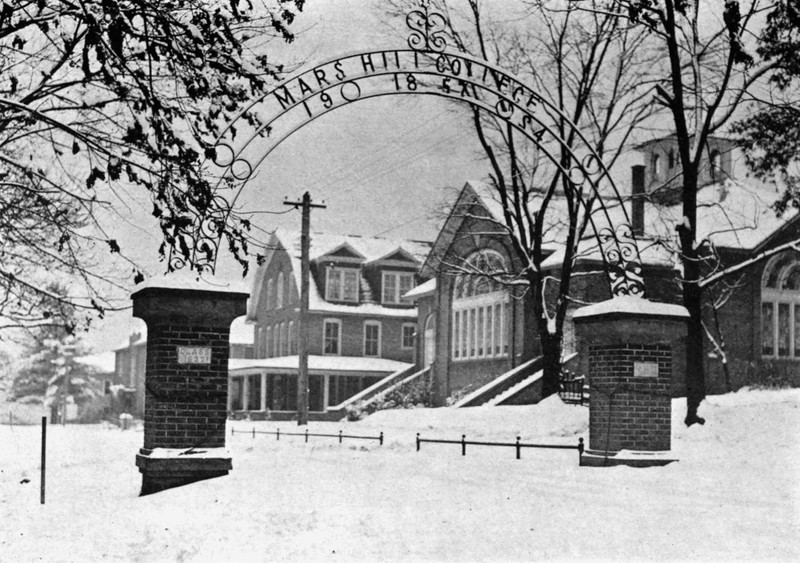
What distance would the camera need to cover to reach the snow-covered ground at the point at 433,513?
27.9 feet

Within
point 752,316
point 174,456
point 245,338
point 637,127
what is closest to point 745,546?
point 174,456

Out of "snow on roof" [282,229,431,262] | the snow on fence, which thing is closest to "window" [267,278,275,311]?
"snow on roof" [282,229,431,262]

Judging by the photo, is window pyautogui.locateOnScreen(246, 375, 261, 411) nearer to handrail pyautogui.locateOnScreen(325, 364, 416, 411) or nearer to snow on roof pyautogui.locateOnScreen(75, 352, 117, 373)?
handrail pyautogui.locateOnScreen(325, 364, 416, 411)

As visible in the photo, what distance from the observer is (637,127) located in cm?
2567

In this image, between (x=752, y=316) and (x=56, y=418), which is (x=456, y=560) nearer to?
(x=752, y=316)

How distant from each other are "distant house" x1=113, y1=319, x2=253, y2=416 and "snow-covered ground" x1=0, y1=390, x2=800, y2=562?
42.5m

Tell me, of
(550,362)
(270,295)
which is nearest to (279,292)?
(270,295)

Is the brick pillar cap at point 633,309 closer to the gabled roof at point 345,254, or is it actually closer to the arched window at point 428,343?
the arched window at point 428,343

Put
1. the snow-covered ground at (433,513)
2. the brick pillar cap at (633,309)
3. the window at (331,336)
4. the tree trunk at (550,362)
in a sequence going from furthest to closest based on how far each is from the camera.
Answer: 1. the window at (331,336)
2. the tree trunk at (550,362)
3. the brick pillar cap at (633,309)
4. the snow-covered ground at (433,513)

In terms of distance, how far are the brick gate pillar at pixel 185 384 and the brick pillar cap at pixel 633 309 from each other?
5.02m

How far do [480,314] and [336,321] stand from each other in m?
11.9

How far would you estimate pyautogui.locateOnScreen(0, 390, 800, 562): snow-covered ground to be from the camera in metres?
8.50

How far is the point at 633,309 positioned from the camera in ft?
42.3

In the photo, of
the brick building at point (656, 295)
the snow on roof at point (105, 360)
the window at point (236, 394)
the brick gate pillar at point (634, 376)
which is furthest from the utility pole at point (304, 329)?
the snow on roof at point (105, 360)
